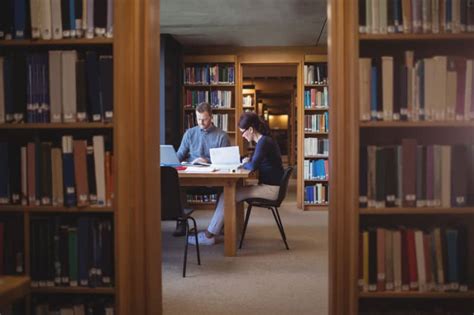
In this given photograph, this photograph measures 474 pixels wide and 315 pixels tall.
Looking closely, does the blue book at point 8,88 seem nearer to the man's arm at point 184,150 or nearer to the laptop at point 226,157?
the laptop at point 226,157

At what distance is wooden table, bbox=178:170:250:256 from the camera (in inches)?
162

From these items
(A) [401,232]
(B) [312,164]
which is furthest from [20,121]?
(B) [312,164]

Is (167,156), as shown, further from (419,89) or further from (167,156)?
(419,89)

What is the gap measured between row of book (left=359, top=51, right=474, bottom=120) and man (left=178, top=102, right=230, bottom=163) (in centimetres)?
316

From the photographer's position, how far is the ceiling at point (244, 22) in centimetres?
514

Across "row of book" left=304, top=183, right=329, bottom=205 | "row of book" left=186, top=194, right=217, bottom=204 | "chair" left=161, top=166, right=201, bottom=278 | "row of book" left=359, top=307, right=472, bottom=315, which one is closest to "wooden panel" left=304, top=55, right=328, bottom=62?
"row of book" left=304, top=183, right=329, bottom=205

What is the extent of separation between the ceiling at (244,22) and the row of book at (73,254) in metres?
3.43

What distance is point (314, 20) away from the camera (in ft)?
19.1

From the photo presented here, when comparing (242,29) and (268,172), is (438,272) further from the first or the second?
(242,29)

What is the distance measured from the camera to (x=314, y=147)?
7.06m

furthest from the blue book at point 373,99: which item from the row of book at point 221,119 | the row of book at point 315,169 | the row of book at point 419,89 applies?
the row of book at point 221,119

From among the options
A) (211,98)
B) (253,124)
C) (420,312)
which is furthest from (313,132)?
(420,312)

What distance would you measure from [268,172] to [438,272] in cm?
246

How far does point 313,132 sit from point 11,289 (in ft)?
19.1
